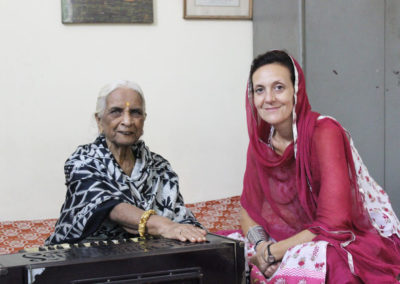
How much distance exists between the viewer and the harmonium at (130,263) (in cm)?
148

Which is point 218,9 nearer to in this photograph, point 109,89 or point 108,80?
point 108,80

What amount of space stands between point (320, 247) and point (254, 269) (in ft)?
0.97

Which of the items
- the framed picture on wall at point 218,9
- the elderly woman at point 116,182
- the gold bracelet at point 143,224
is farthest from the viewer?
the framed picture on wall at point 218,9

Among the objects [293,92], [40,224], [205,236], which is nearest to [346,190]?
[293,92]

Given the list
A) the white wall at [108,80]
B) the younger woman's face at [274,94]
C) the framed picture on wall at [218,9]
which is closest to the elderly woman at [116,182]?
the younger woman's face at [274,94]

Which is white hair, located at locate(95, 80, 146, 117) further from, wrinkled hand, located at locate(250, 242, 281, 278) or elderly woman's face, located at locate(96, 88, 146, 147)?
wrinkled hand, located at locate(250, 242, 281, 278)

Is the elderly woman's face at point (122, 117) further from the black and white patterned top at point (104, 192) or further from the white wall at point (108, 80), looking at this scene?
the white wall at point (108, 80)

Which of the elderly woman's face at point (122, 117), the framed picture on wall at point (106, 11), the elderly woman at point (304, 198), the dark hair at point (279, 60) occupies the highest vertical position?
the framed picture on wall at point (106, 11)

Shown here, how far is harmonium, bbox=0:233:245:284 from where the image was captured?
4.85ft

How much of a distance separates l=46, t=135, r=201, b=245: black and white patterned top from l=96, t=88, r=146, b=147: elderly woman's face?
0.24 ft

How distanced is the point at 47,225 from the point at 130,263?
193cm

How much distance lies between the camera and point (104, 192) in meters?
2.26

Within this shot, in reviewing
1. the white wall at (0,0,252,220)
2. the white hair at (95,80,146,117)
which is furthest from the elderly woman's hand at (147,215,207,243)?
the white wall at (0,0,252,220)

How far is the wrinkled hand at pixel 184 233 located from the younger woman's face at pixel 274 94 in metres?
0.74
